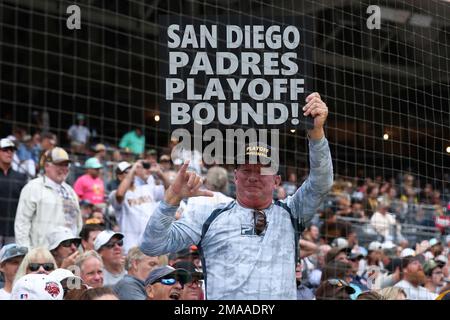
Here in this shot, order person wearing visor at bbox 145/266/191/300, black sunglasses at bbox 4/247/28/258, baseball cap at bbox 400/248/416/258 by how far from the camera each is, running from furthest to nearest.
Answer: baseball cap at bbox 400/248/416/258 → black sunglasses at bbox 4/247/28/258 → person wearing visor at bbox 145/266/191/300

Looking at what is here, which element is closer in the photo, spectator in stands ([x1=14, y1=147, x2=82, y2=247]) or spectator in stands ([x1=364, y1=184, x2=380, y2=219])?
spectator in stands ([x1=14, y1=147, x2=82, y2=247])

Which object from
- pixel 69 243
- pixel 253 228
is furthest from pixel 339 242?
pixel 253 228

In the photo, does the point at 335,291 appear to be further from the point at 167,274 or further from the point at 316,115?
the point at 316,115

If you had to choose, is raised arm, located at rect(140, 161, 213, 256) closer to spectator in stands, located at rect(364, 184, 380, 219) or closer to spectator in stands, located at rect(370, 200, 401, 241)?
spectator in stands, located at rect(370, 200, 401, 241)

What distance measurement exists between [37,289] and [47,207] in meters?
2.66

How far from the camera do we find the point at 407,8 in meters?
9.27

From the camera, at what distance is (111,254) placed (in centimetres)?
678

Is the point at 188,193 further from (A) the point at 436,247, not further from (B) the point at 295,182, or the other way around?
(B) the point at 295,182

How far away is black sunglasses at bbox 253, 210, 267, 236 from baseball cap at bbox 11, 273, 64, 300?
107 centimetres

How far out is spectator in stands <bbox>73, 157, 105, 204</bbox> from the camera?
923 cm

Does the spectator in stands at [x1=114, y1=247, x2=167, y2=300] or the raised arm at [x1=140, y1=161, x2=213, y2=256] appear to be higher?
the raised arm at [x1=140, y1=161, x2=213, y2=256]

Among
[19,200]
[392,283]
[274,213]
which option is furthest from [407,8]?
[274,213]

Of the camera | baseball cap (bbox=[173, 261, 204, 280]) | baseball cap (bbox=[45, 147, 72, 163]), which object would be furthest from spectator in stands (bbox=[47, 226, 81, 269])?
the camera

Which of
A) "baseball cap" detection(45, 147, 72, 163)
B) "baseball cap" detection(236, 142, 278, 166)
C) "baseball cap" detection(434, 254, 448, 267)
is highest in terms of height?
"baseball cap" detection(45, 147, 72, 163)
